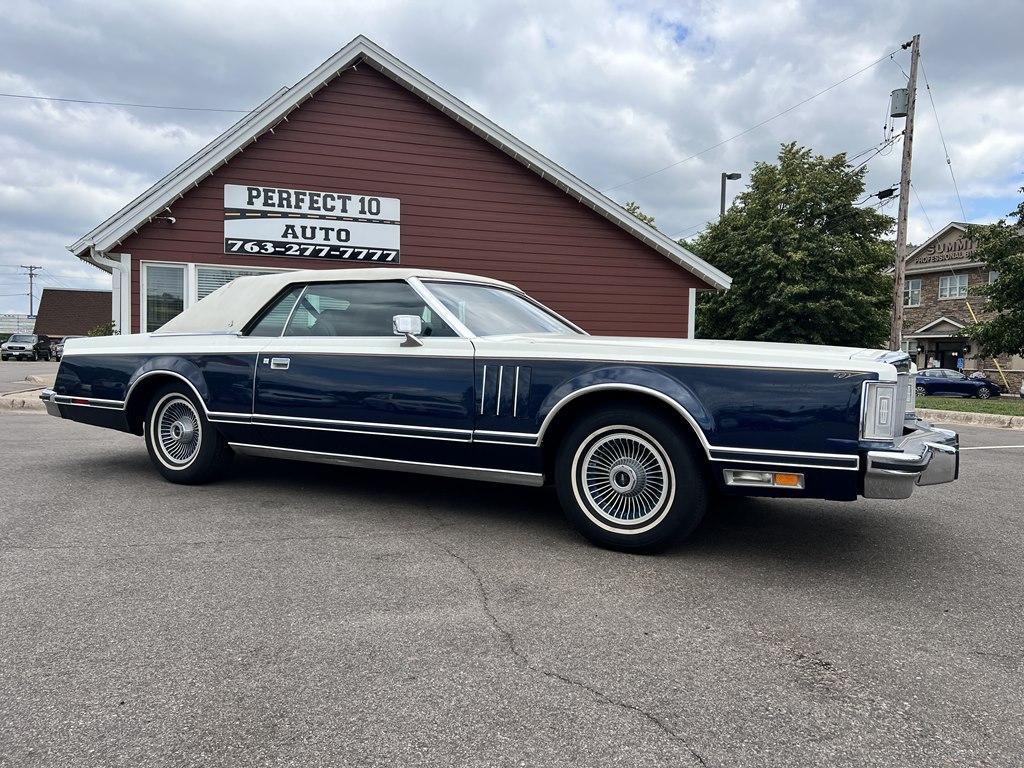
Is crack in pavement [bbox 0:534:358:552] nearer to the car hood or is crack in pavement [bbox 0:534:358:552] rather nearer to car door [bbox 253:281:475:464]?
car door [bbox 253:281:475:464]

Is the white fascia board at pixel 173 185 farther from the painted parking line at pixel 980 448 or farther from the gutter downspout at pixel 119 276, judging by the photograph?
the painted parking line at pixel 980 448

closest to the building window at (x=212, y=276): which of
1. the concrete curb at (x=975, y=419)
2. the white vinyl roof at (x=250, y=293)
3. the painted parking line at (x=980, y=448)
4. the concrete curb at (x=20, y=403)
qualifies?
the concrete curb at (x=20, y=403)

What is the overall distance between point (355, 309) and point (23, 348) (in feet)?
156

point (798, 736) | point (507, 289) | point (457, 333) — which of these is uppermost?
point (507, 289)

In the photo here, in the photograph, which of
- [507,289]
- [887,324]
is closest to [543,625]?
[507,289]

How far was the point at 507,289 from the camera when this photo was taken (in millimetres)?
5254

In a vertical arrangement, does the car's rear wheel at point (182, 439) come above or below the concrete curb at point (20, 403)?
above

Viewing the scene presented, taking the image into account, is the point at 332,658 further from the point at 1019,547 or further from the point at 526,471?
the point at 1019,547

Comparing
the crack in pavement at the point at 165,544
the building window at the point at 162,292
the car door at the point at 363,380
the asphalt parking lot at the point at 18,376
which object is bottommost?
the asphalt parking lot at the point at 18,376

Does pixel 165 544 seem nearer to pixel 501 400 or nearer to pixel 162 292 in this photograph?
pixel 501 400

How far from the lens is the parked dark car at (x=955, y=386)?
85.3 ft

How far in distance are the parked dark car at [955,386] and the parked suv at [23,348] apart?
46741mm

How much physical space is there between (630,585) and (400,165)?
11183mm

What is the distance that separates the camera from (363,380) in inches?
172
